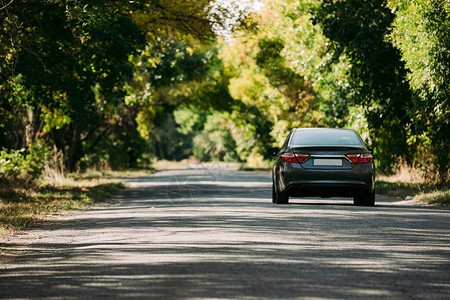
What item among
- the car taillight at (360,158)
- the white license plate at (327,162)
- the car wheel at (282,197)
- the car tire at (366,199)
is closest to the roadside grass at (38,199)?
the car wheel at (282,197)

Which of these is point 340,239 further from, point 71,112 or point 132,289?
point 71,112

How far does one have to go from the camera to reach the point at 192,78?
131 ft

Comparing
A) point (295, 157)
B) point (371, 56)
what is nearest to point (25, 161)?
point (371, 56)

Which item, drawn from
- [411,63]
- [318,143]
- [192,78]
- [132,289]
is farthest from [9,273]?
[192,78]

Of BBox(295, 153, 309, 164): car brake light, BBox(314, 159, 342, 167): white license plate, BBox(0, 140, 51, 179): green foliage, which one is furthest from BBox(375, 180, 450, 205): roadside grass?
BBox(0, 140, 51, 179): green foliage

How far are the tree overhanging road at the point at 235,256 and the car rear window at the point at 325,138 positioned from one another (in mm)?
1567

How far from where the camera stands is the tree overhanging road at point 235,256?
6773 millimetres

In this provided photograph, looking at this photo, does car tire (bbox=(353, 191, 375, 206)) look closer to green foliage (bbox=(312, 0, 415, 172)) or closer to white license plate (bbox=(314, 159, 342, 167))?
white license plate (bbox=(314, 159, 342, 167))

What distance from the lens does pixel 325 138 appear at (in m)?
15.4

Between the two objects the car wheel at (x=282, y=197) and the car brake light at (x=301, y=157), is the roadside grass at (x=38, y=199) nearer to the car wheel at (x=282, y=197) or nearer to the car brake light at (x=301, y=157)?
the car wheel at (x=282, y=197)

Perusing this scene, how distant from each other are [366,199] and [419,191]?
4545 millimetres

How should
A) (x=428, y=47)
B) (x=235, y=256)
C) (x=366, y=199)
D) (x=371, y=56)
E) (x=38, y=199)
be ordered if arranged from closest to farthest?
(x=235, y=256), (x=366, y=199), (x=428, y=47), (x=38, y=199), (x=371, y=56)

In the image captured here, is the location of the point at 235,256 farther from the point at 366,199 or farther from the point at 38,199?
the point at 38,199

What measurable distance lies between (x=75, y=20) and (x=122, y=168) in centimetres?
3029
